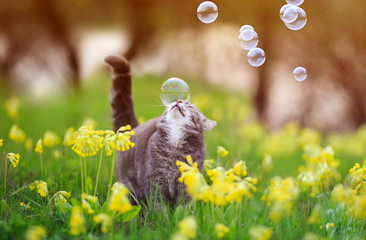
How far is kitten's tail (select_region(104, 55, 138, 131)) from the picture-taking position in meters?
3.70

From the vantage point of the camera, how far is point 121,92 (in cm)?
382

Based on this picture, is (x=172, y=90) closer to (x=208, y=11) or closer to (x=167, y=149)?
(x=167, y=149)

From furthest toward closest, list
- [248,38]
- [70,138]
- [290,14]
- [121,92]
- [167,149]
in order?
1. [290,14]
2. [248,38]
3. [121,92]
4. [167,149]
5. [70,138]

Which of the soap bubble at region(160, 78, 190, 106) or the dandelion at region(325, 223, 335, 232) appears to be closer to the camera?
the dandelion at region(325, 223, 335, 232)

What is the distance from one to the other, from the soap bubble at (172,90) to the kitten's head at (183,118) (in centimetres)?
12

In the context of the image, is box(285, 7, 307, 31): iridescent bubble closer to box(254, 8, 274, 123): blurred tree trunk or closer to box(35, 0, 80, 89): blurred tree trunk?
box(254, 8, 274, 123): blurred tree trunk

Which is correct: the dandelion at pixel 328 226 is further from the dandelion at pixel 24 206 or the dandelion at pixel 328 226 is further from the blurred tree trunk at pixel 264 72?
the blurred tree trunk at pixel 264 72

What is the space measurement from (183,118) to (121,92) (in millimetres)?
775

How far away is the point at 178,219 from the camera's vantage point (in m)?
2.81

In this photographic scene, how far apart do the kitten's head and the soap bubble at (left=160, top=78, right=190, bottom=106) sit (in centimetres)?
12

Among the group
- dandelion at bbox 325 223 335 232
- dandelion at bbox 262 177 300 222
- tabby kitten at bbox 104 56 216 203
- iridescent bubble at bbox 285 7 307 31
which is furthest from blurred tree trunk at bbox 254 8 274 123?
dandelion at bbox 262 177 300 222

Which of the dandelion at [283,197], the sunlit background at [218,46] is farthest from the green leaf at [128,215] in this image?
the sunlit background at [218,46]

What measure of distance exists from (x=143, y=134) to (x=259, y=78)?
6.80 m

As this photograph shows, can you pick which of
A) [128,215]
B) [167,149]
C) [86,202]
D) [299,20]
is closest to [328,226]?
[167,149]
